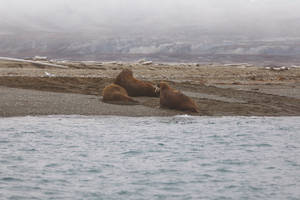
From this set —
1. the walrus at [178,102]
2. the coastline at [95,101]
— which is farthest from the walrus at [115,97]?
the walrus at [178,102]

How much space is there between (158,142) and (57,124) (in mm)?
4104

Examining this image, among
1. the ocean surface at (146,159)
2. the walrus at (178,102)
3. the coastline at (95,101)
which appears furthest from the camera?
the walrus at (178,102)

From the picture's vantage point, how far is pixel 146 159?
Answer: 1142 cm

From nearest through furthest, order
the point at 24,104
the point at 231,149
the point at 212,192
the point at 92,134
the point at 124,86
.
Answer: the point at 212,192 < the point at 231,149 < the point at 92,134 < the point at 24,104 < the point at 124,86

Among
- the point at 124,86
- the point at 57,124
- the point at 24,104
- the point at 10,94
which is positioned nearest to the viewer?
the point at 57,124

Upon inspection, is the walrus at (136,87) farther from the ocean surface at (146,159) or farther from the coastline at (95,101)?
the ocean surface at (146,159)

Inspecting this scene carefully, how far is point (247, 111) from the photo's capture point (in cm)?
2088

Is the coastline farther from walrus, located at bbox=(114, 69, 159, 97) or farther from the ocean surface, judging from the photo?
the ocean surface

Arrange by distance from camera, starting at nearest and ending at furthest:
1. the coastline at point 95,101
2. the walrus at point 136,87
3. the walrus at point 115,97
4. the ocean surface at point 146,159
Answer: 1. the ocean surface at point 146,159
2. the coastline at point 95,101
3. the walrus at point 115,97
4. the walrus at point 136,87

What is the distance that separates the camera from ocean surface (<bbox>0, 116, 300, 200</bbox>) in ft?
29.7

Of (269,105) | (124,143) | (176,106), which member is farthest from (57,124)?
(269,105)

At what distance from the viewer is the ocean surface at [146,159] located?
9055mm

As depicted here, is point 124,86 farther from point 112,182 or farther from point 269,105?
point 112,182

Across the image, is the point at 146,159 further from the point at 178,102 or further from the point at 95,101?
the point at 95,101
